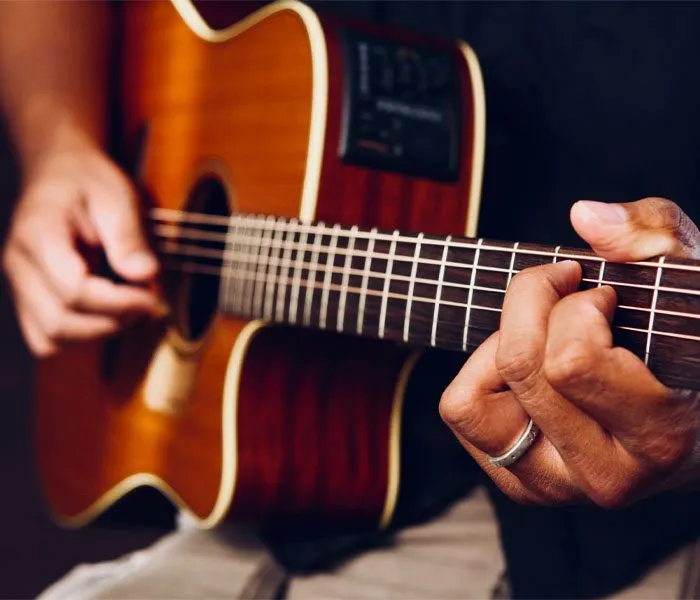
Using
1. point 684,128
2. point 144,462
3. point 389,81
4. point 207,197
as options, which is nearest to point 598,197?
point 684,128

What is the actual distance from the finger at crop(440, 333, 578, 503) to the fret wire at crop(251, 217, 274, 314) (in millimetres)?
271

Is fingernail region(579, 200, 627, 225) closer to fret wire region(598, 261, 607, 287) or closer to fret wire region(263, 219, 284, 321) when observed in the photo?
fret wire region(598, 261, 607, 287)

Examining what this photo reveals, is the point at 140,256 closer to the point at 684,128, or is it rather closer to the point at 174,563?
the point at 174,563

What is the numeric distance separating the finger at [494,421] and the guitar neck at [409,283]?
0.03 m

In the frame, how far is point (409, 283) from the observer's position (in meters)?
0.59

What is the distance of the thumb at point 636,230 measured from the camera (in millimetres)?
455

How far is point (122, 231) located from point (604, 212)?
1.95 ft

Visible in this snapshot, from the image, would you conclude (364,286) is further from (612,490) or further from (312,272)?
(612,490)

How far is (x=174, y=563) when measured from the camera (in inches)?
35.2

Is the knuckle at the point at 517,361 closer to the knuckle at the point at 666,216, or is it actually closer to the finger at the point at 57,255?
the knuckle at the point at 666,216

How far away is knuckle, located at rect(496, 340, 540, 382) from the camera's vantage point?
469mm

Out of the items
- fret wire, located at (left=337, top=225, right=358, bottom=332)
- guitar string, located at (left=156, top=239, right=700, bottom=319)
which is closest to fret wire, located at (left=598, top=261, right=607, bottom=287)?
guitar string, located at (left=156, top=239, right=700, bottom=319)

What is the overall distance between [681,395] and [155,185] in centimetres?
67

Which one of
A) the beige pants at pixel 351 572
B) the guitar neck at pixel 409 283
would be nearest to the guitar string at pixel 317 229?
the guitar neck at pixel 409 283
